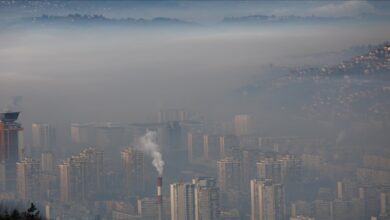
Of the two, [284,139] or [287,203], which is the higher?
[284,139]

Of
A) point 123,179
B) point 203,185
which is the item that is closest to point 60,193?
point 123,179

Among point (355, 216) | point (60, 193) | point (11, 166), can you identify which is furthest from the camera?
point (11, 166)

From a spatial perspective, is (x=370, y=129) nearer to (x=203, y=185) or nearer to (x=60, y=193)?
(x=203, y=185)

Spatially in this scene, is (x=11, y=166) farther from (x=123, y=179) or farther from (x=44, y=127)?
(x=123, y=179)

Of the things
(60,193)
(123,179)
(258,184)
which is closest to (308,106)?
(258,184)

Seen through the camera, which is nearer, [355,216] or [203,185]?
[355,216]

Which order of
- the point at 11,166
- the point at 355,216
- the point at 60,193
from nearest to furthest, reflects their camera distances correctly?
the point at 355,216 < the point at 60,193 < the point at 11,166
